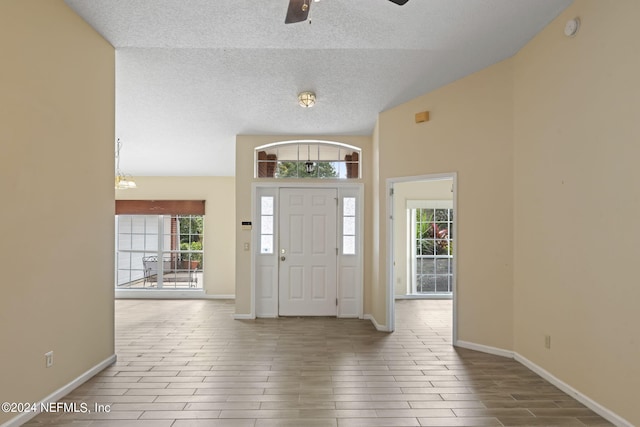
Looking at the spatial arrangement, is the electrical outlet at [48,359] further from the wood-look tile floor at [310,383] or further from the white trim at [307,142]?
the white trim at [307,142]

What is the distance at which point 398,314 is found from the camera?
629cm

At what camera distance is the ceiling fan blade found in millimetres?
2480

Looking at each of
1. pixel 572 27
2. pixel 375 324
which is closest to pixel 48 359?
pixel 375 324

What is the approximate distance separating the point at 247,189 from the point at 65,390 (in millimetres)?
3483

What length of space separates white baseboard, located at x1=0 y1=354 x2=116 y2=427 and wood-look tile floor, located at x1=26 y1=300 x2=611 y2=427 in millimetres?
61

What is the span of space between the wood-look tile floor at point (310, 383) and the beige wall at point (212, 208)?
2.37 m

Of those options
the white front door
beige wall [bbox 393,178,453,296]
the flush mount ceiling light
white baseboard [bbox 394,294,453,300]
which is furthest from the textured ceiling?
white baseboard [bbox 394,294,453,300]

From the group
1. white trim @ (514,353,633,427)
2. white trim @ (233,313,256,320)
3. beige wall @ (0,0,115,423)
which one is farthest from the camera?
white trim @ (233,313,256,320)

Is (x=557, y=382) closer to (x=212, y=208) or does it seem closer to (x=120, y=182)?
(x=120, y=182)

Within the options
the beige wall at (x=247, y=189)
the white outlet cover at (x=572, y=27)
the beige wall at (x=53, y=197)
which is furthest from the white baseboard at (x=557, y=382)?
the beige wall at (x=53, y=197)

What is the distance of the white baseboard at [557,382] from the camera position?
2.74 metres

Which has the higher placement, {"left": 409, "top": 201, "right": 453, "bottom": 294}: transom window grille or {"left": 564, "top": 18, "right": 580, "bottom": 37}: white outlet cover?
{"left": 564, "top": 18, "right": 580, "bottom": 37}: white outlet cover

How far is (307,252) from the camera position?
6074mm

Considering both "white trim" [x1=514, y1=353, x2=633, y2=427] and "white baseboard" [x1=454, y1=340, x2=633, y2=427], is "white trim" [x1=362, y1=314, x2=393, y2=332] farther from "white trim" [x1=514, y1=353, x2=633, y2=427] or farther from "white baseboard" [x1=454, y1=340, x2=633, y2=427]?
"white trim" [x1=514, y1=353, x2=633, y2=427]
